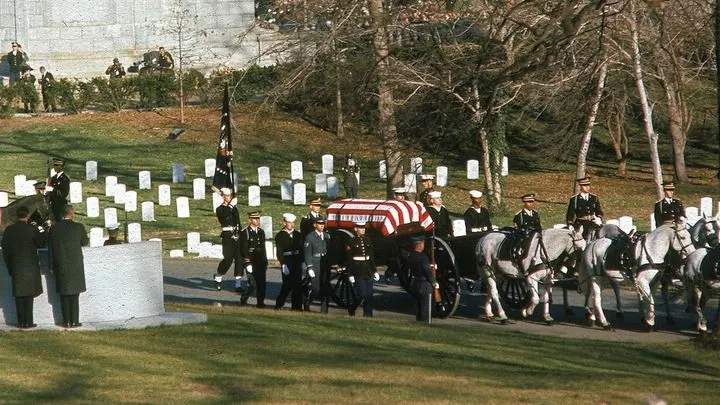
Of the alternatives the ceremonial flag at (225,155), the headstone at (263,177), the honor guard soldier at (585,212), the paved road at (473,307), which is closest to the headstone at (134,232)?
the paved road at (473,307)

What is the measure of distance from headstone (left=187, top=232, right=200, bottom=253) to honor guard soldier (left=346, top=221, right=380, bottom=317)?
929 cm

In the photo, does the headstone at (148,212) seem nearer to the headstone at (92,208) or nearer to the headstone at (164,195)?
the headstone at (92,208)

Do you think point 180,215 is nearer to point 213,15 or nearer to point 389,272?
point 389,272

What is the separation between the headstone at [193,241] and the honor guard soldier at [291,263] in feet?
25.4

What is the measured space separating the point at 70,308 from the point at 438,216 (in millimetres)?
7546

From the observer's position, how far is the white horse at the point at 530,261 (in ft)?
68.7

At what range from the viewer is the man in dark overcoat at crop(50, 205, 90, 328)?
17.4 m

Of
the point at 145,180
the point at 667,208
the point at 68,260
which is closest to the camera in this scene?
the point at 68,260

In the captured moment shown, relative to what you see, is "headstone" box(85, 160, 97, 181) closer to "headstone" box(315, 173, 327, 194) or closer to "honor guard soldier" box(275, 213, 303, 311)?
"headstone" box(315, 173, 327, 194)

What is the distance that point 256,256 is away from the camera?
75.6 feet

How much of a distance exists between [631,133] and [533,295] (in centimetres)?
2976

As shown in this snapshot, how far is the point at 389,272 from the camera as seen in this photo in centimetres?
2280

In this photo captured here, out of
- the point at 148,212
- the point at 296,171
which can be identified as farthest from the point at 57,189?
the point at 296,171

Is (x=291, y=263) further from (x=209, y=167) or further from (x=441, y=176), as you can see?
(x=441, y=176)
